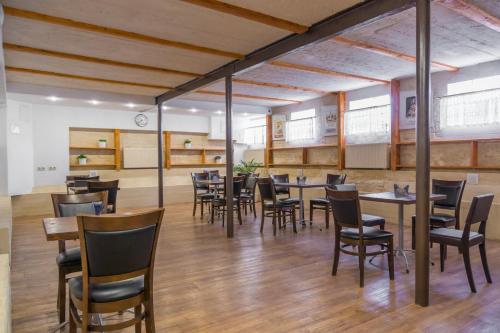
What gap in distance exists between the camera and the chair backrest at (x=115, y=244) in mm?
1710

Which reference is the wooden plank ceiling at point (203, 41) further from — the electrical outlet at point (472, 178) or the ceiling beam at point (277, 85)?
the electrical outlet at point (472, 178)

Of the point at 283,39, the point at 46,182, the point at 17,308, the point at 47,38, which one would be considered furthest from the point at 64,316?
the point at 46,182

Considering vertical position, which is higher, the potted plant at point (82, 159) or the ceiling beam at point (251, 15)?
the ceiling beam at point (251, 15)

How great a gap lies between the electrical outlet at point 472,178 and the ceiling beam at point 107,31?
4.40 meters

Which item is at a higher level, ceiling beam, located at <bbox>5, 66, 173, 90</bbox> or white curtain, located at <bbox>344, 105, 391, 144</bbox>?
ceiling beam, located at <bbox>5, 66, 173, 90</bbox>

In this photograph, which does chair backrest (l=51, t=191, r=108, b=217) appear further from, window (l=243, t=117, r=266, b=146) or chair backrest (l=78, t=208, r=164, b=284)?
window (l=243, t=117, r=266, b=146)

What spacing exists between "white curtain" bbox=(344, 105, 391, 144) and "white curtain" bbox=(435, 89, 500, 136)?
1.09 metres

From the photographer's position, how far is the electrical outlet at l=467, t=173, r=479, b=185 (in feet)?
18.6

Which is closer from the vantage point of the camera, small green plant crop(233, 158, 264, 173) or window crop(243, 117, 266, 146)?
small green plant crop(233, 158, 264, 173)

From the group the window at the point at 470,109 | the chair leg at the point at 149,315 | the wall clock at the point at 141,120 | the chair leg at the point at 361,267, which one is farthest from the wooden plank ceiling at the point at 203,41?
the wall clock at the point at 141,120

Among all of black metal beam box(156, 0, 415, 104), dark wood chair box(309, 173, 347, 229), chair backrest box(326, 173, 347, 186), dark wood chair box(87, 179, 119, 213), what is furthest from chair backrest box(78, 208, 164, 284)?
chair backrest box(326, 173, 347, 186)

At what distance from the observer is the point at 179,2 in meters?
3.15

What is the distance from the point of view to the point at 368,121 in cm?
749

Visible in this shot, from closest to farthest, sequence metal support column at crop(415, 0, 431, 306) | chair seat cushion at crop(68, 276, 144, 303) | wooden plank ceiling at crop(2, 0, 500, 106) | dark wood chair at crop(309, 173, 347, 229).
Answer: chair seat cushion at crop(68, 276, 144, 303) < metal support column at crop(415, 0, 431, 306) < wooden plank ceiling at crop(2, 0, 500, 106) < dark wood chair at crop(309, 173, 347, 229)
